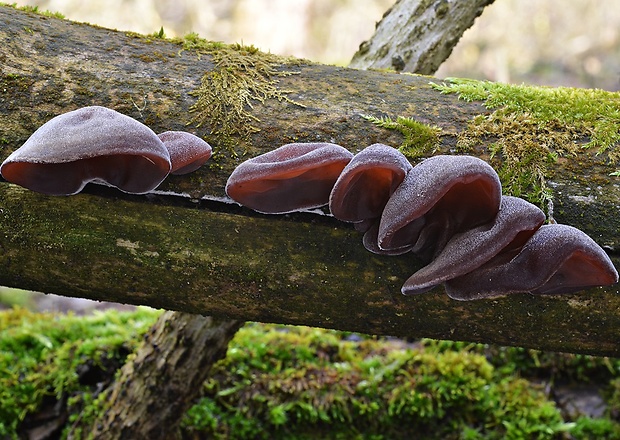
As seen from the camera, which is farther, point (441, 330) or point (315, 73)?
point (315, 73)

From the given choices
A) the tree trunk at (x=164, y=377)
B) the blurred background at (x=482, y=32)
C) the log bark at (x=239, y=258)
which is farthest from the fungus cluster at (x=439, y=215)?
the blurred background at (x=482, y=32)

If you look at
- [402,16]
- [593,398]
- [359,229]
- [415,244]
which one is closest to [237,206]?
[359,229]

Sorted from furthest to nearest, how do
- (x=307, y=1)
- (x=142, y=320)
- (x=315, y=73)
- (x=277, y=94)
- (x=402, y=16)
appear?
(x=307, y=1)
(x=142, y=320)
(x=402, y=16)
(x=315, y=73)
(x=277, y=94)

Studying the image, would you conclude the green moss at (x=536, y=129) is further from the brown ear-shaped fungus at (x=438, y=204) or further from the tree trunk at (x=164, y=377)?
the tree trunk at (x=164, y=377)

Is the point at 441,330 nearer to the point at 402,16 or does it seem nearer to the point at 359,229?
the point at 359,229

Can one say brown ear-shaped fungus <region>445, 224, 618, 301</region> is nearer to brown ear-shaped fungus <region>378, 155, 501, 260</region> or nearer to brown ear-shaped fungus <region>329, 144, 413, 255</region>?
brown ear-shaped fungus <region>378, 155, 501, 260</region>

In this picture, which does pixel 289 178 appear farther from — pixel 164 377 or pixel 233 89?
pixel 164 377

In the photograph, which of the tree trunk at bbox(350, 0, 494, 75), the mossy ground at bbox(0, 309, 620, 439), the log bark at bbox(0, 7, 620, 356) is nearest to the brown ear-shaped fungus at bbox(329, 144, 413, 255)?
the log bark at bbox(0, 7, 620, 356)

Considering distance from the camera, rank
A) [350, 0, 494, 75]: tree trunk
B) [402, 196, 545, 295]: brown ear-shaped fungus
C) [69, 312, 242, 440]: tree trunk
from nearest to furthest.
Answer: [402, 196, 545, 295]: brown ear-shaped fungus
[69, 312, 242, 440]: tree trunk
[350, 0, 494, 75]: tree trunk
